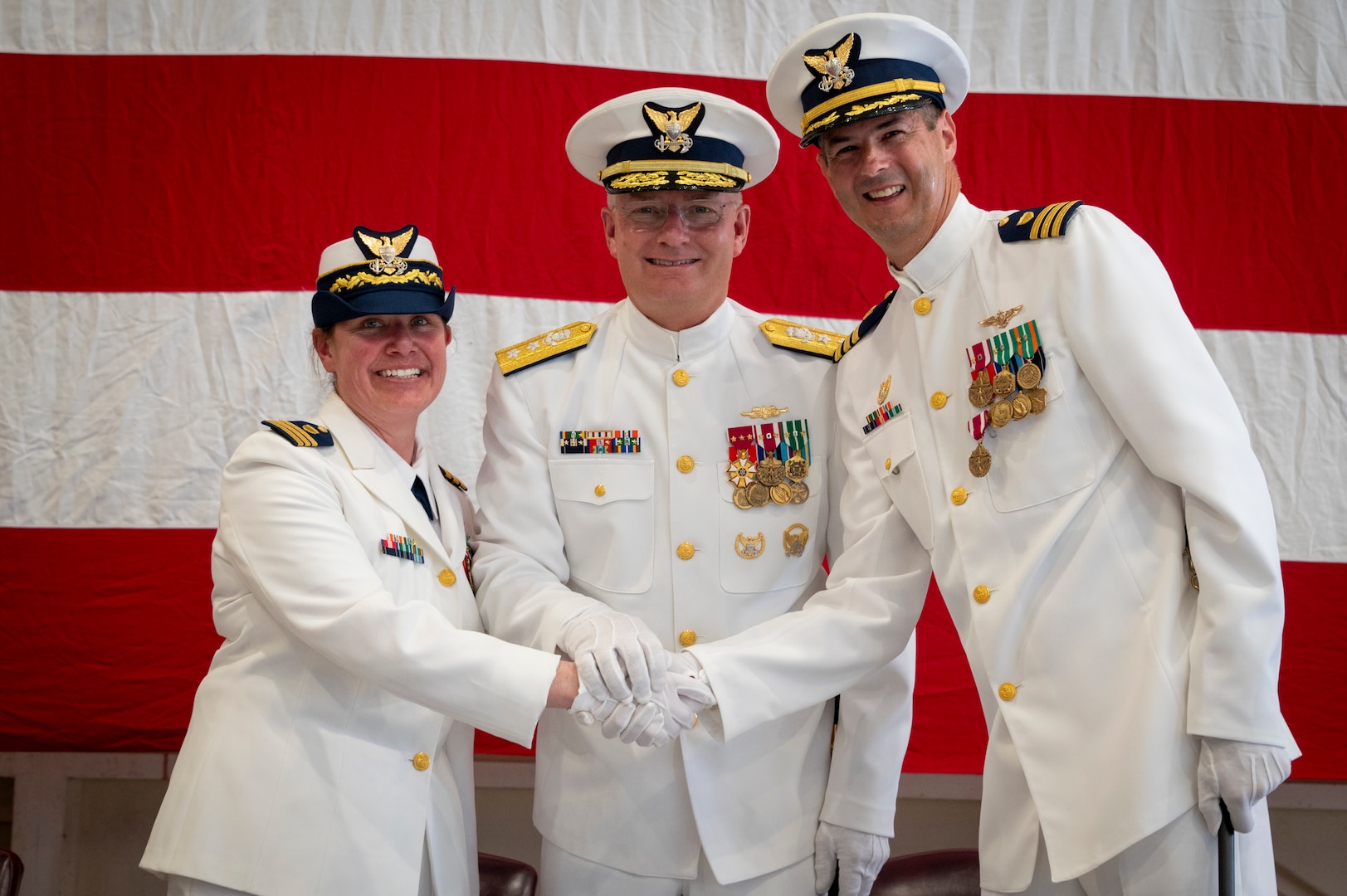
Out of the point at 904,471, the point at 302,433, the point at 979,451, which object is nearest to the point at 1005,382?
the point at 979,451

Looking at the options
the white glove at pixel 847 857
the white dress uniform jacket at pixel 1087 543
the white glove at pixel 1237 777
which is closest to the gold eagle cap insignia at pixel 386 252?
the white dress uniform jacket at pixel 1087 543

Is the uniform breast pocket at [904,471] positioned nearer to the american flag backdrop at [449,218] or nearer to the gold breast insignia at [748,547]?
the gold breast insignia at [748,547]

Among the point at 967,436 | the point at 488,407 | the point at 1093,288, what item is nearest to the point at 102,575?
the point at 488,407

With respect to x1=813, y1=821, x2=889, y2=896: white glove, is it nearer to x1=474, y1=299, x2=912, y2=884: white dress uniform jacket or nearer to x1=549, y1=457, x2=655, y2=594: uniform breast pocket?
x1=474, y1=299, x2=912, y2=884: white dress uniform jacket

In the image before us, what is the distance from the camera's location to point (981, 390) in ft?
5.58

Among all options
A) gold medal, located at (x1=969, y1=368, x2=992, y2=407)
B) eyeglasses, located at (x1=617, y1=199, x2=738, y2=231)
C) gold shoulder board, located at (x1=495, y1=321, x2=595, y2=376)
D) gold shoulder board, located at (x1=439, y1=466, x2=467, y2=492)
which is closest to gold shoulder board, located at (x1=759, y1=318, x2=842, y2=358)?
eyeglasses, located at (x1=617, y1=199, x2=738, y2=231)

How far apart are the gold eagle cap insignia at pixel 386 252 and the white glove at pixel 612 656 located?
718mm

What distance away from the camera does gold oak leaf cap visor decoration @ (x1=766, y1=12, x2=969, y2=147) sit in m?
1.80

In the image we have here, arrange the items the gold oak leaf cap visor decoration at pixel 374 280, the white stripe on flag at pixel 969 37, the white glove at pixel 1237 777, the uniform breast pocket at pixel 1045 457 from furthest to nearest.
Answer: the white stripe on flag at pixel 969 37, the gold oak leaf cap visor decoration at pixel 374 280, the uniform breast pocket at pixel 1045 457, the white glove at pixel 1237 777

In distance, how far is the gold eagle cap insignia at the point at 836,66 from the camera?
1.82 meters

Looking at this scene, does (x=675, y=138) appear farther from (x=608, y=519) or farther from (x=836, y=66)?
(x=608, y=519)

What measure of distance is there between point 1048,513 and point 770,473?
Result: 572 millimetres

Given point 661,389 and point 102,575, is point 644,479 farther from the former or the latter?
point 102,575

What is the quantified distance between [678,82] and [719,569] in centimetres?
156
